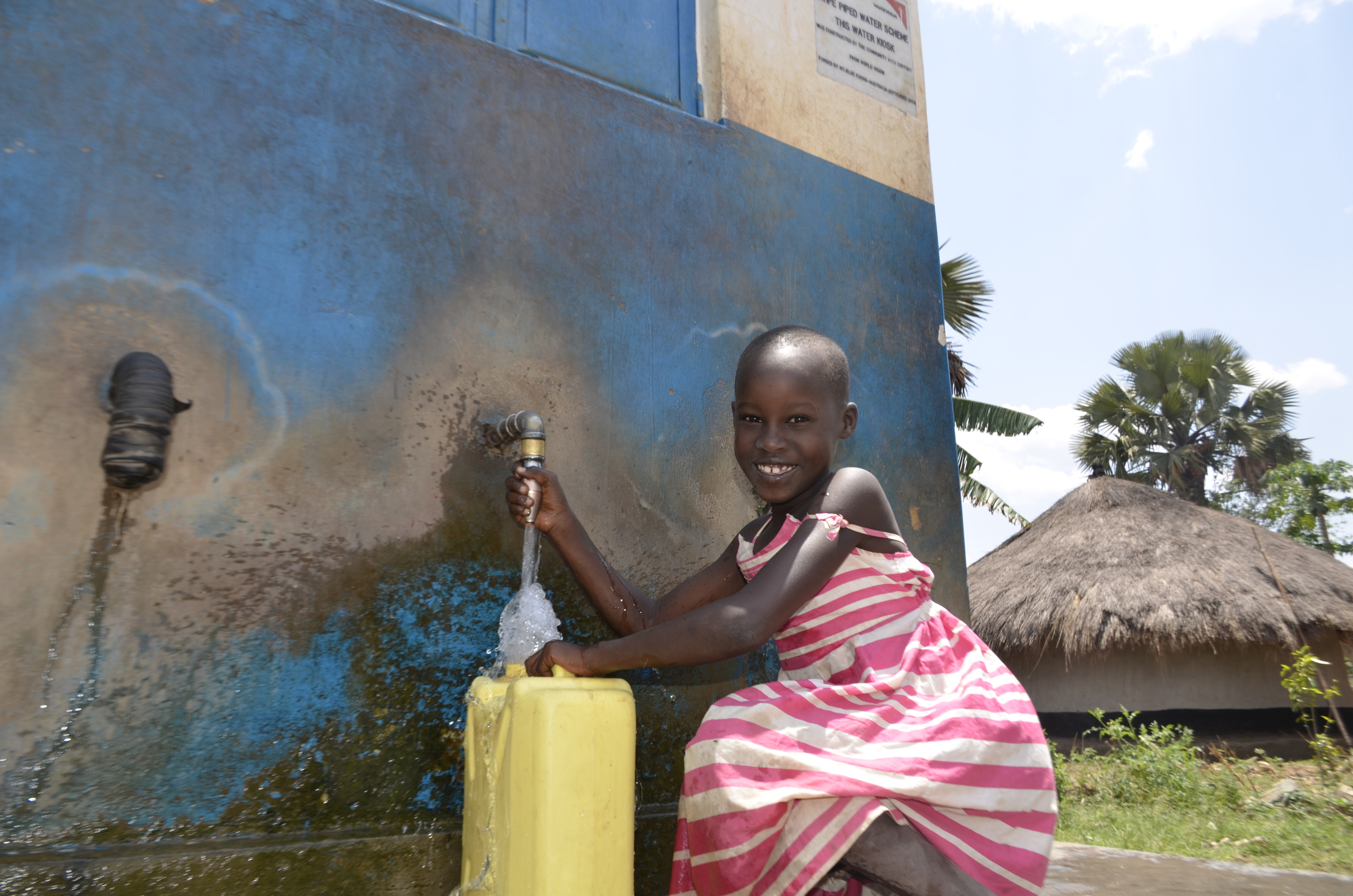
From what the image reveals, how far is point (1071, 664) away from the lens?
10297 mm

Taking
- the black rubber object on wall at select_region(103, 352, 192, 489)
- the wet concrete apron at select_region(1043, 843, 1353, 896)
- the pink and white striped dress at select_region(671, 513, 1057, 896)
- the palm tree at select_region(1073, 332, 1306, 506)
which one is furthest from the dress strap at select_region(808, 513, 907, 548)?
the palm tree at select_region(1073, 332, 1306, 506)

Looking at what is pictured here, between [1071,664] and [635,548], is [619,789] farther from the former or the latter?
[1071,664]

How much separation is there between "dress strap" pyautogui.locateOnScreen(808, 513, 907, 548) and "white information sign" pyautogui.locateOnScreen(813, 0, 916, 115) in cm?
194

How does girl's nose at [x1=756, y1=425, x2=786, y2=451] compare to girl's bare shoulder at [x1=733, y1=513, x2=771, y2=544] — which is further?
girl's bare shoulder at [x1=733, y1=513, x2=771, y2=544]

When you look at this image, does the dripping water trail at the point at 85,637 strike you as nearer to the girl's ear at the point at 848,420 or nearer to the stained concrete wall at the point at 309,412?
the stained concrete wall at the point at 309,412

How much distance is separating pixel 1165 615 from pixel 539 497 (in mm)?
9669

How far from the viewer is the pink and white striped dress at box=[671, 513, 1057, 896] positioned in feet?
4.21

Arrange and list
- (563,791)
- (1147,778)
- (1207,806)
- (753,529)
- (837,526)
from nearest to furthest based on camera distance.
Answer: (563,791) < (837,526) < (753,529) < (1207,806) < (1147,778)

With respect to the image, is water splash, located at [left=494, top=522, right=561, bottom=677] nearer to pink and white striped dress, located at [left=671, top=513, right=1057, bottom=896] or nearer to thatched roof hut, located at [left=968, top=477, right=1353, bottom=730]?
pink and white striped dress, located at [left=671, top=513, right=1057, bottom=896]

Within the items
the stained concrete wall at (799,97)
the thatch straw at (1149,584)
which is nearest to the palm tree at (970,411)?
the thatch straw at (1149,584)

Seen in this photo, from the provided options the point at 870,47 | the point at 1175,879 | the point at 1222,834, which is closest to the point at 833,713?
the point at 1175,879

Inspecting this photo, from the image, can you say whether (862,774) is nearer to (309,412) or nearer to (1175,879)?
(309,412)

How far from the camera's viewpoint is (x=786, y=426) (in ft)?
5.61

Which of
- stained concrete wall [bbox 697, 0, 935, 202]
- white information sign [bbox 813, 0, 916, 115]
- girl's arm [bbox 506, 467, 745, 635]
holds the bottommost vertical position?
girl's arm [bbox 506, 467, 745, 635]
